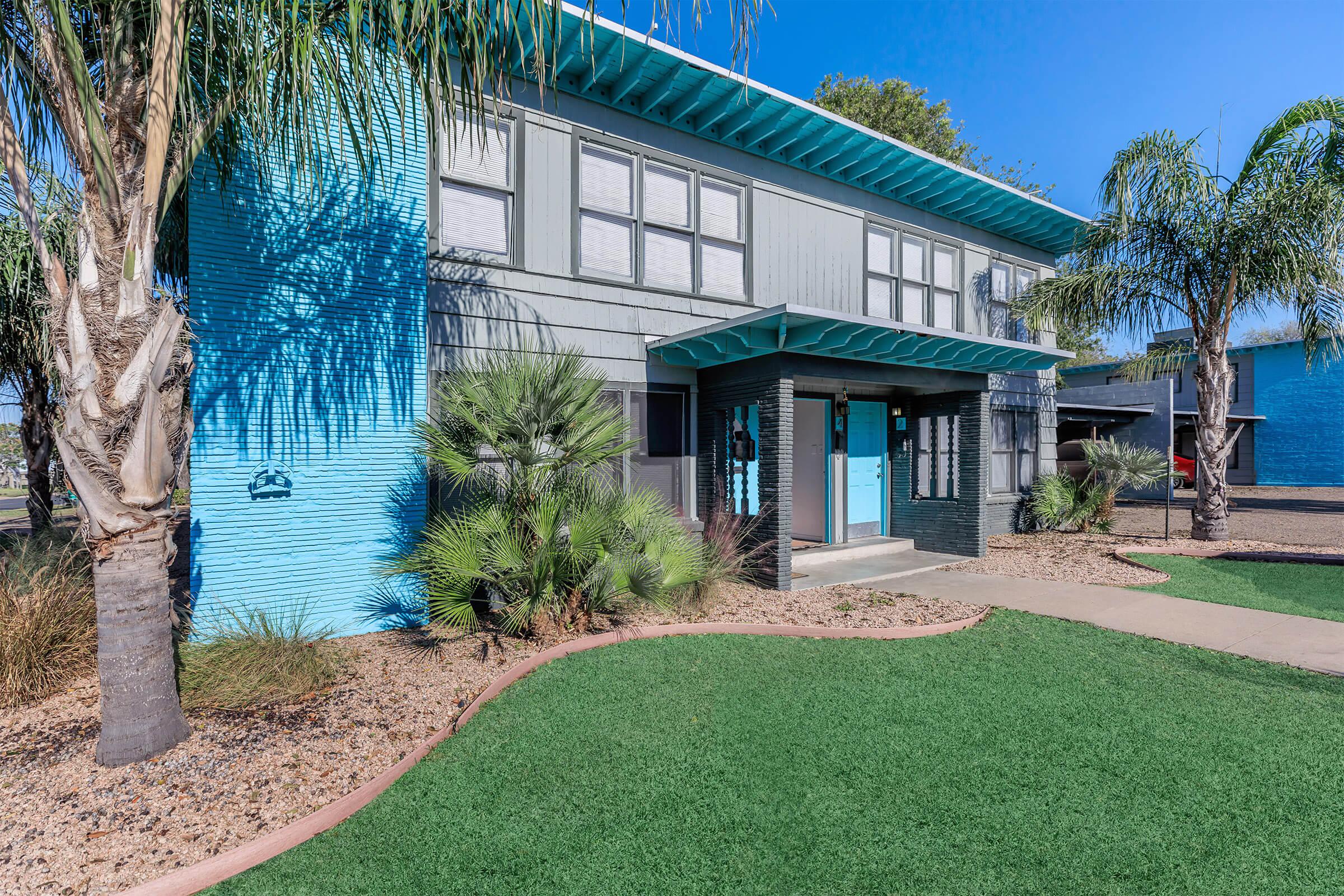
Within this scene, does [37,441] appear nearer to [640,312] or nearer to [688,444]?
[640,312]

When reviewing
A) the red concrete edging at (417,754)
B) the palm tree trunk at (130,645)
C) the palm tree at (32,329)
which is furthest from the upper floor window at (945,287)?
the palm tree at (32,329)

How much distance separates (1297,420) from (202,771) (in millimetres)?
31779

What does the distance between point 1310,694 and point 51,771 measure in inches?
298

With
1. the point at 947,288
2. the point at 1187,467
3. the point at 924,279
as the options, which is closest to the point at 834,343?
the point at 924,279

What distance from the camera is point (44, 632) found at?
461cm

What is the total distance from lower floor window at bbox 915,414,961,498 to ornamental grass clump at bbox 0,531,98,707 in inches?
400

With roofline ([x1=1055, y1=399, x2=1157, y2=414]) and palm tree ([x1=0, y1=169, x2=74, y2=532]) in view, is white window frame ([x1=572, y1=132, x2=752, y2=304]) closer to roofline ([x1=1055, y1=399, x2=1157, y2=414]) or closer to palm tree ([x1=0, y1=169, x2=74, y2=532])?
palm tree ([x1=0, y1=169, x2=74, y2=532])

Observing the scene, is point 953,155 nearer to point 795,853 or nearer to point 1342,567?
point 1342,567

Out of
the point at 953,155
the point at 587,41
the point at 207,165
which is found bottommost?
the point at 207,165

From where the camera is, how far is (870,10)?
38.3 ft

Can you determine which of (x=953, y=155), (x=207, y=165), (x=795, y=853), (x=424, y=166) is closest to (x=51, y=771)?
(x=795, y=853)

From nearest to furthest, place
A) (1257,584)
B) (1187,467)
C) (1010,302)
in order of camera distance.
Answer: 1. (1257,584)
2. (1010,302)
3. (1187,467)

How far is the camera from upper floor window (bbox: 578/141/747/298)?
795cm

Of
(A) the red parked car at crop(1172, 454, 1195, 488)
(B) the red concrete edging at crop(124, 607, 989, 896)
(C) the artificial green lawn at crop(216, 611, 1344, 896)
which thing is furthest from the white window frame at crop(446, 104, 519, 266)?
(A) the red parked car at crop(1172, 454, 1195, 488)
